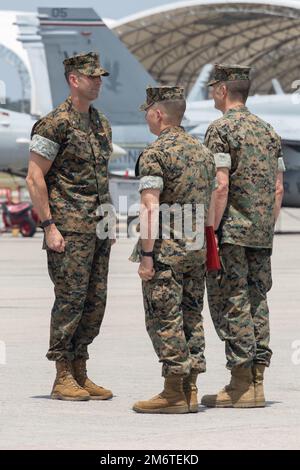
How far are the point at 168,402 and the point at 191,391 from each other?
184 millimetres

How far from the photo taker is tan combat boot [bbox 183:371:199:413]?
26.9ft

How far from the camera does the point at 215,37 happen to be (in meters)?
66.8

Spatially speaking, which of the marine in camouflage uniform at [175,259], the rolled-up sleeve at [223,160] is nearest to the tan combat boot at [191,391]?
the marine in camouflage uniform at [175,259]

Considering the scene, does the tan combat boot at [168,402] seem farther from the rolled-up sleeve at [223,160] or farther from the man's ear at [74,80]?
the man's ear at [74,80]

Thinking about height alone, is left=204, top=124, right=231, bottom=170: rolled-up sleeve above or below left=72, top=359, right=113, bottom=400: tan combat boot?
above

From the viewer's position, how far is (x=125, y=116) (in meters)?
40.3

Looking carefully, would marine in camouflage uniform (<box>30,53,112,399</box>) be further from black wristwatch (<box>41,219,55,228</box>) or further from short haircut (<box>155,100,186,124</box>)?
short haircut (<box>155,100,186,124</box>)

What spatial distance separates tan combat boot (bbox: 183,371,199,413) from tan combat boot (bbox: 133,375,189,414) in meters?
0.04

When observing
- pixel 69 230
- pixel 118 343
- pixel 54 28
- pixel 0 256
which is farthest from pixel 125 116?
pixel 69 230

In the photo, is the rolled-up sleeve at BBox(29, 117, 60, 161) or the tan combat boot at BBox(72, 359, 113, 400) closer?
the rolled-up sleeve at BBox(29, 117, 60, 161)

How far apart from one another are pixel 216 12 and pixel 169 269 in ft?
164

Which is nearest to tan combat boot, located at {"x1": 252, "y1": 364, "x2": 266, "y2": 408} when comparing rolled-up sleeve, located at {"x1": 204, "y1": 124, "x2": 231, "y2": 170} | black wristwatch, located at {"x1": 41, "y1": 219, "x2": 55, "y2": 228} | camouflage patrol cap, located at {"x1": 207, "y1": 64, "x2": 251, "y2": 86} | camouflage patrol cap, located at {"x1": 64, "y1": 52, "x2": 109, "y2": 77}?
rolled-up sleeve, located at {"x1": 204, "y1": 124, "x2": 231, "y2": 170}

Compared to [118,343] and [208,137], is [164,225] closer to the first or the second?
[208,137]
